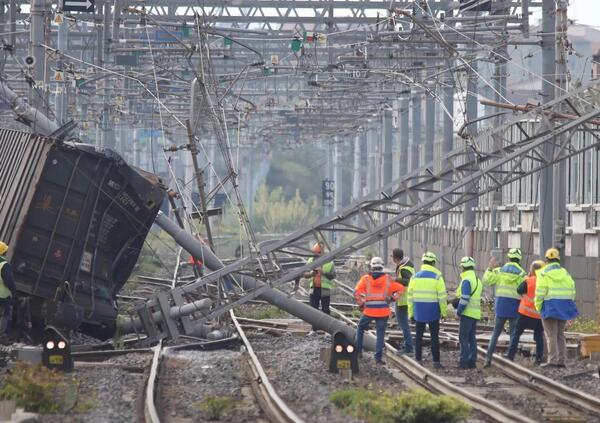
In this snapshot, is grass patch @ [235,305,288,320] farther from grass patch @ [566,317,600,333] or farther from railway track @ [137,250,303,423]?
railway track @ [137,250,303,423]

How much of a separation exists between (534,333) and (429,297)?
2.38 m

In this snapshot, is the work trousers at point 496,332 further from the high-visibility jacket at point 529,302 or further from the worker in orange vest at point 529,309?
the high-visibility jacket at point 529,302

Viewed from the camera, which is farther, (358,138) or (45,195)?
(358,138)

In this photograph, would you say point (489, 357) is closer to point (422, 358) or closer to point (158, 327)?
point (422, 358)

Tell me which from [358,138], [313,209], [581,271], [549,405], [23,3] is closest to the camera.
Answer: [549,405]

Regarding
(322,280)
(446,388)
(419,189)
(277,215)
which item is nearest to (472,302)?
(446,388)

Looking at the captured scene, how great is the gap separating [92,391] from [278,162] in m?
138

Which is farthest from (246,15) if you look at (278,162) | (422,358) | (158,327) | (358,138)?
(278,162)

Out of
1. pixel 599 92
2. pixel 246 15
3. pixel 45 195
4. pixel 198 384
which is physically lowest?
pixel 198 384

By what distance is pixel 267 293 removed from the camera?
24.9 m

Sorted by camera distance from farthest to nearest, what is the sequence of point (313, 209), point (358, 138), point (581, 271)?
point (313, 209)
point (358, 138)
point (581, 271)

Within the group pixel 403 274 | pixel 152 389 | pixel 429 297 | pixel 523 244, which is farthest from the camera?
pixel 523 244

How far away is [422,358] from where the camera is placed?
21.7 metres

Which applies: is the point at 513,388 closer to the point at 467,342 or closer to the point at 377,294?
the point at 467,342
